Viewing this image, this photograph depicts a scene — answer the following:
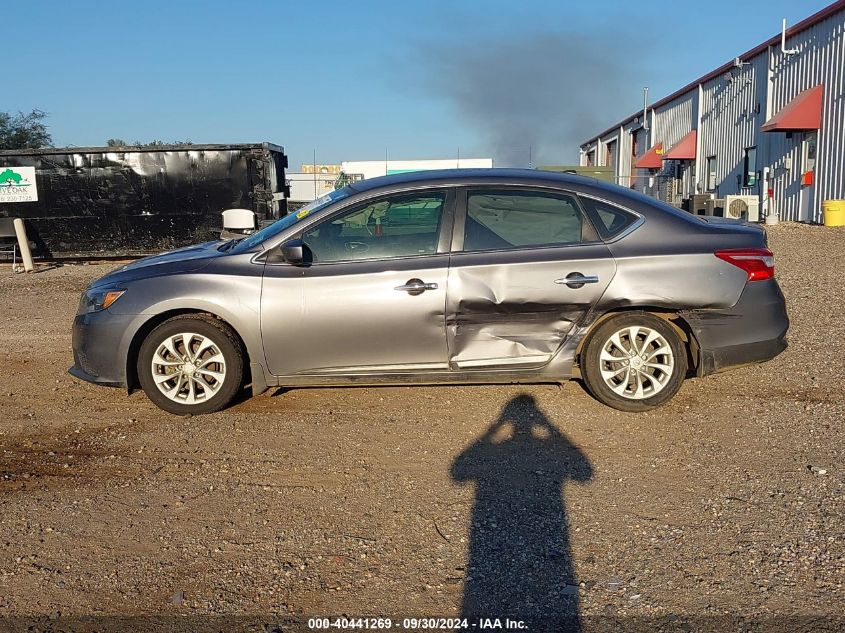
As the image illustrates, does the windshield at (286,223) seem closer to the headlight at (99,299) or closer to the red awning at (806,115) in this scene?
the headlight at (99,299)

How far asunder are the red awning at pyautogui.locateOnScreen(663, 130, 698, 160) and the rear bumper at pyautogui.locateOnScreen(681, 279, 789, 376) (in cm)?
3325

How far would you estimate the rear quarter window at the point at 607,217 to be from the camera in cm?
568

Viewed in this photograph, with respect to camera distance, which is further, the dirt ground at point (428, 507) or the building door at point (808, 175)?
the building door at point (808, 175)

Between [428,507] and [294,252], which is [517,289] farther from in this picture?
[428,507]

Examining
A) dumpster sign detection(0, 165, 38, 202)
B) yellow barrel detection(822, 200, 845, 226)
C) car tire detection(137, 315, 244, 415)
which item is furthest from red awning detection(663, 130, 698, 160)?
car tire detection(137, 315, 244, 415)

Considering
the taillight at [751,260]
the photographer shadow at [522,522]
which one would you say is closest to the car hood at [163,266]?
the photographer shadow at [522,522]

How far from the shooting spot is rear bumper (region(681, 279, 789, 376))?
5.60 meters

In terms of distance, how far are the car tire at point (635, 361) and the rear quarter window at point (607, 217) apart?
0.61 metres

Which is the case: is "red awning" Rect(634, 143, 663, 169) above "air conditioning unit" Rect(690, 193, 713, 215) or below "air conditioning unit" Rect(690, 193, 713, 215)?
above

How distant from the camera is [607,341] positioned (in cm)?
562

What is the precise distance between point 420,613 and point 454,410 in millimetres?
2748

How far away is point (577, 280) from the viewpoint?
217 inches

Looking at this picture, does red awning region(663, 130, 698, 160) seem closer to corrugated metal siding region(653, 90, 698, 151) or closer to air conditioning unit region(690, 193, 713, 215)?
corrugated metal siding region(653, 90, 698, 151)

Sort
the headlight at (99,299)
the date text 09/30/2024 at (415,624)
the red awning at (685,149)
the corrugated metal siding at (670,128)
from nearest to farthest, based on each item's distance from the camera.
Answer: the date text 09/30/2024 at (415,624), the headlight at (99,299), the red awning at (685,149), the corrugated metal siding at (670,128)
